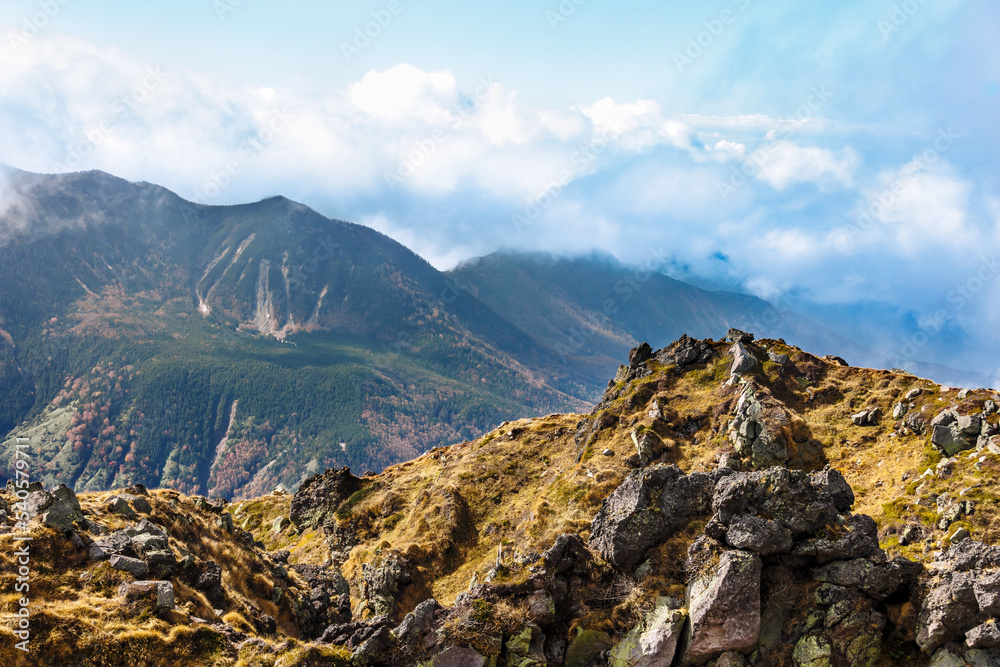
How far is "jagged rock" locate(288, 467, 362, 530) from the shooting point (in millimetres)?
71625

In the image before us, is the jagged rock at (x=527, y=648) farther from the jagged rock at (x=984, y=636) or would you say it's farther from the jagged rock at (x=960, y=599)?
the jagged rock at (x=984, y=636)

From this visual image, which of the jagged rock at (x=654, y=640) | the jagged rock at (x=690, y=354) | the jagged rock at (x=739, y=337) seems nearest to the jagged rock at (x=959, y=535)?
the jagged rock at (x=654, y=640)

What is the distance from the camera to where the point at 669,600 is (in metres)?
22.5

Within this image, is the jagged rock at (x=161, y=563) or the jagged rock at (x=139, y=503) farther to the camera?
the jagged rock at (x=139, y=503)

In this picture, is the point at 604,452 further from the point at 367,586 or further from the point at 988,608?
the point at 988,608

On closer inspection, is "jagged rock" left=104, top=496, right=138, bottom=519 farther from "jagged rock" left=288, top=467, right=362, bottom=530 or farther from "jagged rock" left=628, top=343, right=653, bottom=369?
"jagged rock" left=628, top=343, right=653, bottom=369

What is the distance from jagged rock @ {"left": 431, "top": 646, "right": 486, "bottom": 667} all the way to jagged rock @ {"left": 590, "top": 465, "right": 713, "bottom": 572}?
734 centimetres

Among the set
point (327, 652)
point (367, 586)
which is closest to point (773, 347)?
point (367, 586)

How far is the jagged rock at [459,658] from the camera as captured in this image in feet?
68.8

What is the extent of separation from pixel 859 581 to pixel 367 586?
3271 centimetres

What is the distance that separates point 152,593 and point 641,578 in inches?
839

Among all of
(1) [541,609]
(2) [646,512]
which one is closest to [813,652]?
(2) [646,512]

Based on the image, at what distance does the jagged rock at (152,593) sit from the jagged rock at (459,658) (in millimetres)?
12088

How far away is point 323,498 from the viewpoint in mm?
72750
